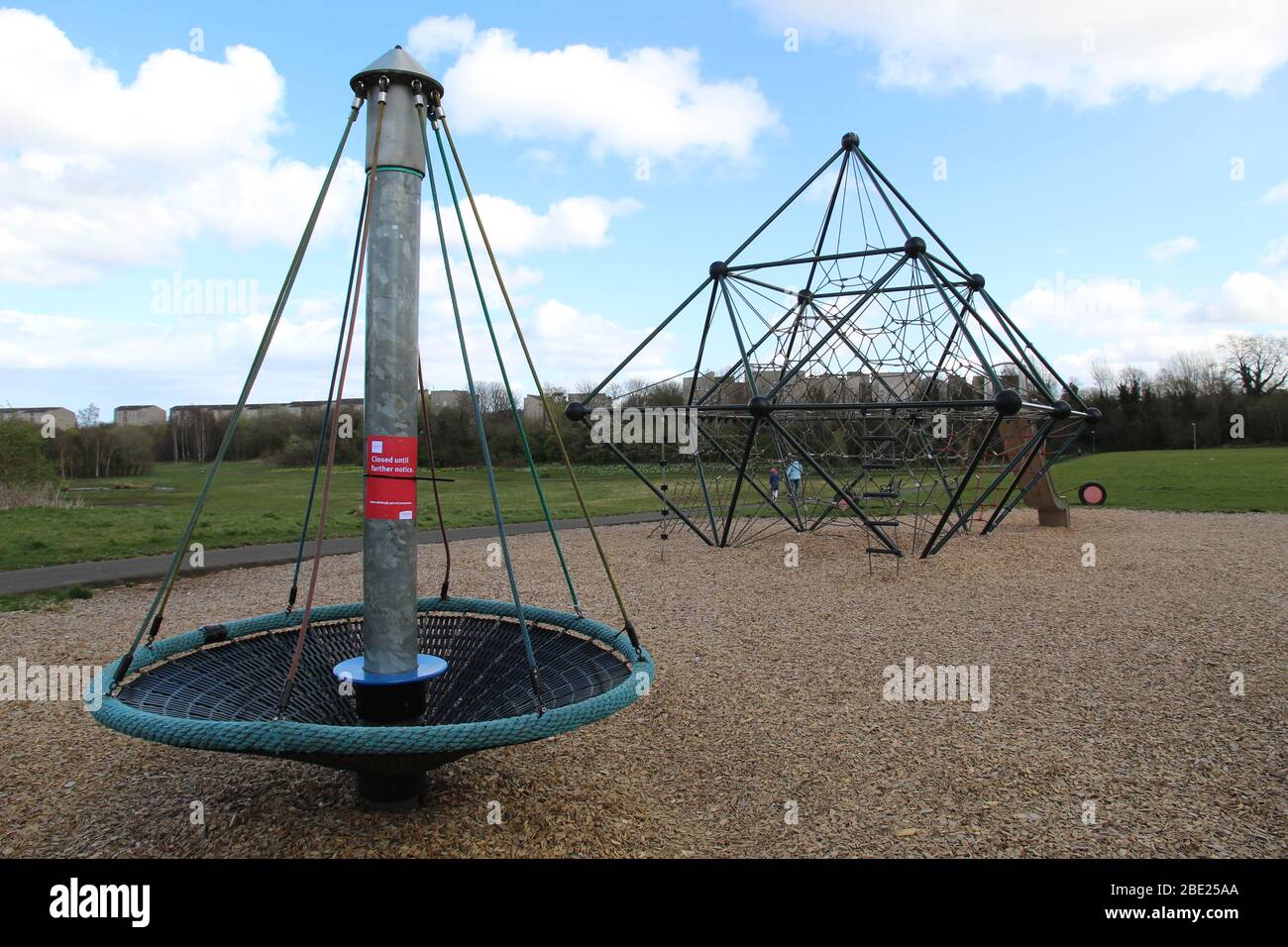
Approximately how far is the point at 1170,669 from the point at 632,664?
16.7 ft

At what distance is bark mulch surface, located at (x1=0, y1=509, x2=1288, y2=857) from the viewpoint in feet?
13.0

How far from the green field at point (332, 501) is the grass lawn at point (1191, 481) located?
1.4 inches

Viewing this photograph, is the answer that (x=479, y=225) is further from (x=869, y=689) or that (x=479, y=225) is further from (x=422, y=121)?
(x=869, y=689)

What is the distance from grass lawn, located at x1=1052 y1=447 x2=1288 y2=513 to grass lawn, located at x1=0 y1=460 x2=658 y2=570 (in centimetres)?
1394

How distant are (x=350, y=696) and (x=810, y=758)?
8.80ft

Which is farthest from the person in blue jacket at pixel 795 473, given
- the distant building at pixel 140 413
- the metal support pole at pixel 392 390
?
the distant building at pixel 140 413

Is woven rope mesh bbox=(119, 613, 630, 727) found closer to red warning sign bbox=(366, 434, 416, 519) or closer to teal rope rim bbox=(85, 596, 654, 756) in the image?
teal rope rim bbox=(85, 596, 654, 756)

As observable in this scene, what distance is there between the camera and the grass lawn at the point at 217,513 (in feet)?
45.8

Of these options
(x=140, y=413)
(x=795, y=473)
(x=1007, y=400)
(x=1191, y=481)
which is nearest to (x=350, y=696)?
(x=1007, y=400)

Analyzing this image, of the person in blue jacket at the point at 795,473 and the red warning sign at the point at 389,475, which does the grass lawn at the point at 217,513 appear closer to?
the red warning sign at the point at 389,475

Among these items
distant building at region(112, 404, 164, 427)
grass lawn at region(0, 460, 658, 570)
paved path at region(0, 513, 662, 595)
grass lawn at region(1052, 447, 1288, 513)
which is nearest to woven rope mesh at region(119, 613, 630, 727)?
grass lawn at region(0, 460, 658, 570)

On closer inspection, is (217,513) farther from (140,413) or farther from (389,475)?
(140,413)

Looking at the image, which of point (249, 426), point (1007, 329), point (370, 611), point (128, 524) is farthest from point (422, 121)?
point (249, 426)

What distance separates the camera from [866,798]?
14.6 feet
